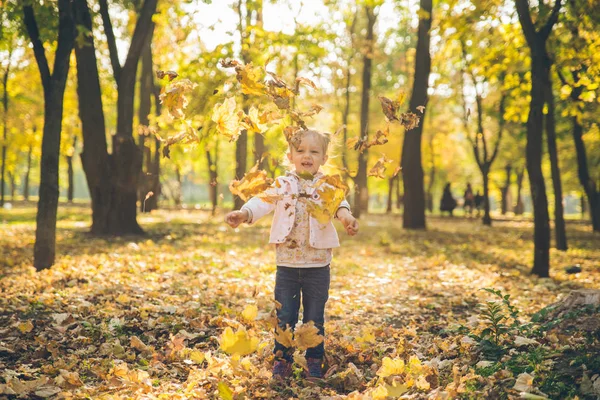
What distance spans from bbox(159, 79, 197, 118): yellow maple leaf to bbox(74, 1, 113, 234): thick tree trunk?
767 centimetres

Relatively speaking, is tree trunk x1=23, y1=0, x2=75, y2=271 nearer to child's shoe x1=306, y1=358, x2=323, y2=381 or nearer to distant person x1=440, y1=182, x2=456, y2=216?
child's shoe x1=306, y1=358, x2=323, y2=381

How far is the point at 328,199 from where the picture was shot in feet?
11.3

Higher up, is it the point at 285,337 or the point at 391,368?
the point at 285,337

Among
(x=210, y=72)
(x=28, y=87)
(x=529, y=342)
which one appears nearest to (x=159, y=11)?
(x=210, y=72)

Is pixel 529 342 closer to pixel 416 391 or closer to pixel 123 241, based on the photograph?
pixel 416 391

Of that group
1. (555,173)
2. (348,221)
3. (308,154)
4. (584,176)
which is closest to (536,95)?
(555,173)

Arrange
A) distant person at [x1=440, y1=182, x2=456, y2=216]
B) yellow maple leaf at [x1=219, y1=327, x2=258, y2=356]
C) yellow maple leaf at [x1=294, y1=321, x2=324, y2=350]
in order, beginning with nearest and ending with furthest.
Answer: yellow maple leaf at [x1=219, y1=327, x2=258, y2=356], yellow maple leaf at [x1=294, y1=321, x2=324, y2=350], distant person at [x1=440, y1=182, x2=456, y2=216]

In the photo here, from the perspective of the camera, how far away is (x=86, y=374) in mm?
3613

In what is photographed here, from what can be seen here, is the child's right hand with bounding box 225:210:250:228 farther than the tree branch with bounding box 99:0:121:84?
No

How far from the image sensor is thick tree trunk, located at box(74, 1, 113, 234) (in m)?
10.3

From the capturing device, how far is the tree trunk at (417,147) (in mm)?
14328

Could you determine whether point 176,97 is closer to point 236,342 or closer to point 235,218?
point 235,218

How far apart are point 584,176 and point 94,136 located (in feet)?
47.4

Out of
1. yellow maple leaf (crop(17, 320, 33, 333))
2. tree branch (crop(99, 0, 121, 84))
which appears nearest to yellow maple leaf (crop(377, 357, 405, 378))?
yellow maple leaf (crop(17, 320, 33, 333))
